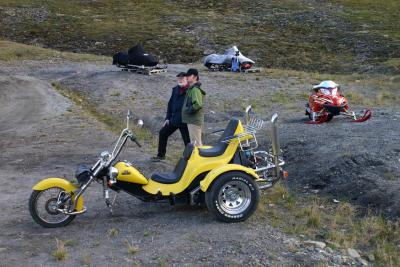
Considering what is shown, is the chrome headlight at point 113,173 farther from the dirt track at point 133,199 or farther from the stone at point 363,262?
the stone at point 363,262

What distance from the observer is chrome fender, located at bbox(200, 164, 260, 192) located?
8297mm

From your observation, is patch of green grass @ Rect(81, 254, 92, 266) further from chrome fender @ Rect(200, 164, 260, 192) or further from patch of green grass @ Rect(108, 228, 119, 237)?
chrome fender @ Rect(200, 164, 260, 192)

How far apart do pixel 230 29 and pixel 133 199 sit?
39944mm

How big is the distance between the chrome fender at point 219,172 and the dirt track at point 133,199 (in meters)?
0.59

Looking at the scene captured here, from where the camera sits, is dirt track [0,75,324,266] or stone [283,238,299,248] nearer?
dirt track [0,75,324,266]

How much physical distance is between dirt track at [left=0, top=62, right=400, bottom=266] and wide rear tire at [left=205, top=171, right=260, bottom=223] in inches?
6.9

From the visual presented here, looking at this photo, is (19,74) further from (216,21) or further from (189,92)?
(216,21)

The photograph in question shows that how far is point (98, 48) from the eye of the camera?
140 feet

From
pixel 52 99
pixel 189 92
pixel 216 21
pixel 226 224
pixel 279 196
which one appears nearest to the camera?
pixel 226 224

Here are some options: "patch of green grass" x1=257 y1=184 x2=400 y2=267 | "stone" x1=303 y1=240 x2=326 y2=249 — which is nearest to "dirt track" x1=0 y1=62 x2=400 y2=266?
"stone" x1=303 y1=240 x2=326 y2=249

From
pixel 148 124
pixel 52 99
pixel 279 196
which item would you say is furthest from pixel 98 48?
pixel 279 196

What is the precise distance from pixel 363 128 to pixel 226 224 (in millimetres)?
6786

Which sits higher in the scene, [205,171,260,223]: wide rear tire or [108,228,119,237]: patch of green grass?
[205,171,260,223]: wide rear tire

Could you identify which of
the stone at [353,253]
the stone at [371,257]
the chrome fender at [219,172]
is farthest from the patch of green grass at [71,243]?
the stone at [371,257]
